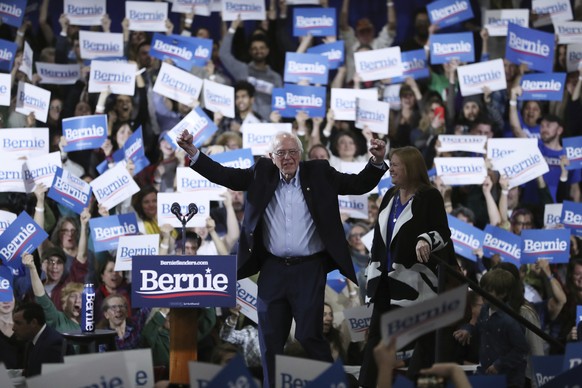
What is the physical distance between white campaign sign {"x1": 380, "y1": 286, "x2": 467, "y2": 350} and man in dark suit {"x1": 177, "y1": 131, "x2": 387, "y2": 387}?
175 cm

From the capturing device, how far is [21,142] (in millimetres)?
8117

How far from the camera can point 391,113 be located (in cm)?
908

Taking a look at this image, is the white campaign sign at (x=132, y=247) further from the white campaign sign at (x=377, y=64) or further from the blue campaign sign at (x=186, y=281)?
the blue campaign sign at (x=186, y=281)

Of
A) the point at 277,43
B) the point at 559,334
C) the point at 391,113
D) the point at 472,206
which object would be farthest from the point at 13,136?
the point at 559,334

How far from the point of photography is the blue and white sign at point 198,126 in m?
8.42

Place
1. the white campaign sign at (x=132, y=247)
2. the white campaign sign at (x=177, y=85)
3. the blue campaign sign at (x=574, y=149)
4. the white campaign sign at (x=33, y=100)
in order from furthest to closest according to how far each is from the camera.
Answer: the blue campaign sign at (x=574, y=149)
the white campaign sign at (x=177, y=85)
the white campaign sign at (x=33, y=100)
the white campaign sign at (x=132, y=247)

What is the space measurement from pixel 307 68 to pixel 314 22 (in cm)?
54

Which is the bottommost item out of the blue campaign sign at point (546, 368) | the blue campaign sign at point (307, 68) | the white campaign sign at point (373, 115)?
the blue campaign sign at point (546, 368)

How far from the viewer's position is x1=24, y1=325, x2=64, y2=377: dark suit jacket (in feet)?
17.3

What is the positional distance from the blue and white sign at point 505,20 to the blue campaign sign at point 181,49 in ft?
8.39

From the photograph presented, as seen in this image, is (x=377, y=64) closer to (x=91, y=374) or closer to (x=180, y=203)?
(x=180, y=203)

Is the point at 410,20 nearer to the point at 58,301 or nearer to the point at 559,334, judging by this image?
the point at 559,334

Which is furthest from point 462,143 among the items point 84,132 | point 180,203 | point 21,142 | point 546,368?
point 546,368

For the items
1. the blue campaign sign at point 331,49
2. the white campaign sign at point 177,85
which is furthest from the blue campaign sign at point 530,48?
the white campaign sign at point 177,85
